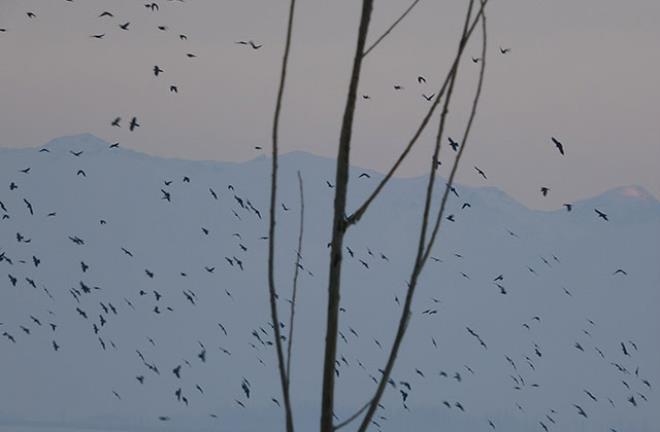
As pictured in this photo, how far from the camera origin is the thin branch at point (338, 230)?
55.1 inches

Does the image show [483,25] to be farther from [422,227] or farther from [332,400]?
[332,400]

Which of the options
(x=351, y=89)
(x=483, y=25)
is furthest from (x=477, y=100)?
(x=351, y=89)

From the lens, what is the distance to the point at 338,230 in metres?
1.45

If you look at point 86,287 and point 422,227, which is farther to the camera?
point 86,287

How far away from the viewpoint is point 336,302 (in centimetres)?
141

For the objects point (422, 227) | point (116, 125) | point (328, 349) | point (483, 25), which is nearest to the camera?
point (328, 349)

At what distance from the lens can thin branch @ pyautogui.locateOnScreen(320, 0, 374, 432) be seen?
140 cm

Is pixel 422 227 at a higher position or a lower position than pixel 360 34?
lower

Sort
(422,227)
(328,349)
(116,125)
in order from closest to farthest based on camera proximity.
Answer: (328,349) → (422,227) → (116,125)

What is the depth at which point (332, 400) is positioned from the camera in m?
1.42

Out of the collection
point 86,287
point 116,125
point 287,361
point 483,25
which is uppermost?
point 483,25

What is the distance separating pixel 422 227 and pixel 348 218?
0.32 feet

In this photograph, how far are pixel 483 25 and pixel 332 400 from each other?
540mm

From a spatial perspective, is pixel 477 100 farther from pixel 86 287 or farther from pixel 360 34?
pixel 86 287
